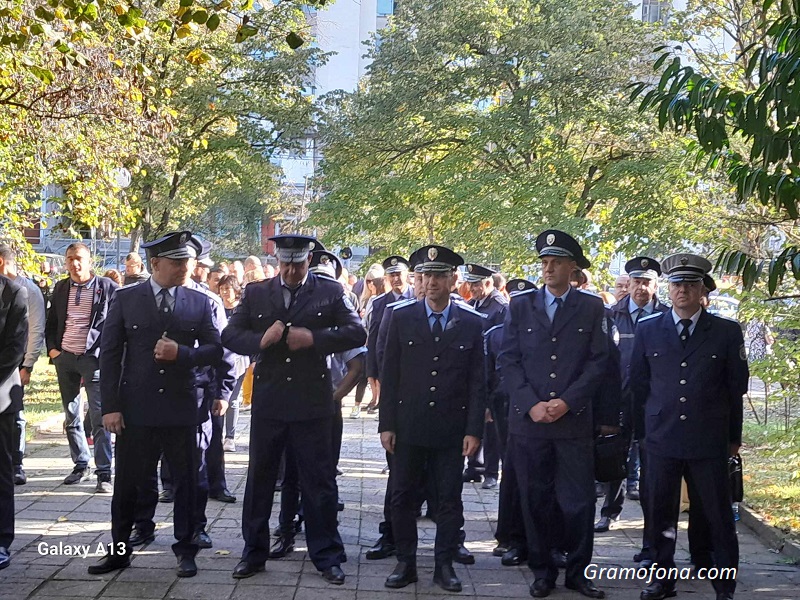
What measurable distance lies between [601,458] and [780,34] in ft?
9.92

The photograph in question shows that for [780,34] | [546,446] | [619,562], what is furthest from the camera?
[619,562]

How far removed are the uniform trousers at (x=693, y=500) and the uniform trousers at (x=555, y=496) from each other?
0.43 metres

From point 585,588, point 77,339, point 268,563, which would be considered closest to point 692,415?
point 585,588

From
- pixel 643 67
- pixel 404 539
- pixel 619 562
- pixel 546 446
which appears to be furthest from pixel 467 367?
pixel 643 67

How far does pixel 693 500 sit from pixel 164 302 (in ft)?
12.4

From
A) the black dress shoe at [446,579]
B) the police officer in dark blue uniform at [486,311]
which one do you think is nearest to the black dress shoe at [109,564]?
the black dress shoe at [446,579]

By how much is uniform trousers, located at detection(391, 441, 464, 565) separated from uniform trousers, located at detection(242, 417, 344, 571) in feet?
1.48

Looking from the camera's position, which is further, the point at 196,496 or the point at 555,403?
the point at 196,496

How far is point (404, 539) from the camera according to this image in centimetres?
663

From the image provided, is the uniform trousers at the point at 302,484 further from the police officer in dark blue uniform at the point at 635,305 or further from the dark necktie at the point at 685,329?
the police officer in dark blue uniform at the point at 635,305

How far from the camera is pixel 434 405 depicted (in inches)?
261

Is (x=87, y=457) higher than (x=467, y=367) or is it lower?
lower

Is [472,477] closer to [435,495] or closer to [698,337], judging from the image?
[435,495]

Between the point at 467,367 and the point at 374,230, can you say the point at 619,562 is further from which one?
the point at 374,230
